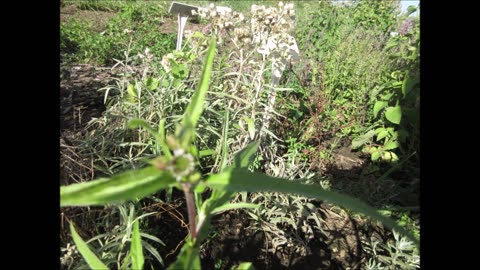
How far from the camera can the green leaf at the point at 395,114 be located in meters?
1.91

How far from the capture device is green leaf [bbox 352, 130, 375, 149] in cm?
214

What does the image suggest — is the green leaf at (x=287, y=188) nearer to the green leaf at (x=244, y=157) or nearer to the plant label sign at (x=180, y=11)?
the green leaf at (x=244, y=157)

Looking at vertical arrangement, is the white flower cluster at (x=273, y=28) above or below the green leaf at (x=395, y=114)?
above

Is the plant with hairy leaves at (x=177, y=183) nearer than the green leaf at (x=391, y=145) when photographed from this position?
Yes

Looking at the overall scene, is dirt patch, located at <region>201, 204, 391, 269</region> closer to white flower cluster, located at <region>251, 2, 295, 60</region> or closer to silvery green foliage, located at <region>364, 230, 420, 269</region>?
silvery green foliage, located at <region>364, 230, 420, 269</region>

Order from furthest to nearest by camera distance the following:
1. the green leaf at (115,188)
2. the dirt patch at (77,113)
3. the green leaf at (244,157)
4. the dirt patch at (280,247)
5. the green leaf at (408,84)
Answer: the green leaf at (408,84)
the dirt patch at (280,247)
the dirt patch at (77,113)
the green leaf at (244,157)
the green leaf at (115,188)

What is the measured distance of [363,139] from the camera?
84.8 inches

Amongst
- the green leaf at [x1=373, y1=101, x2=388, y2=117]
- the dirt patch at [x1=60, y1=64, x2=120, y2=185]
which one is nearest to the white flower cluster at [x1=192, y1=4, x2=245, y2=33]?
the dirt patch at [x1=60, y1=64, x2=120, y2=185]

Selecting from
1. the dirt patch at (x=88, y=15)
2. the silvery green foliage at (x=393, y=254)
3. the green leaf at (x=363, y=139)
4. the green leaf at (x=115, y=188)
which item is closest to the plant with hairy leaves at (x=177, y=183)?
the green leaf at (x=115, y=188)

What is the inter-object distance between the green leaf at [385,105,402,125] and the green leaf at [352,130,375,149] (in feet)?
0.67

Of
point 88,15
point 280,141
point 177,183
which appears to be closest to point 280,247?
point 280,141

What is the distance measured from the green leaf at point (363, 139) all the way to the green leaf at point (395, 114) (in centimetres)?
21
